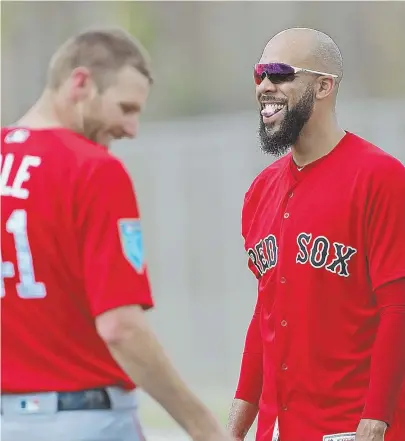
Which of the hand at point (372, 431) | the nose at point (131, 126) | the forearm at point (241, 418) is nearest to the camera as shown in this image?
the nose at point (131, 126)

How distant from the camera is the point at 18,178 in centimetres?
373

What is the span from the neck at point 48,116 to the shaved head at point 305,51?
1.14m

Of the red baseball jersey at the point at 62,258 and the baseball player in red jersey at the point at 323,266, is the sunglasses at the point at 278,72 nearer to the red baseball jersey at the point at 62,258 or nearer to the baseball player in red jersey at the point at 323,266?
the baseball player in red jersey at the point at 323,266

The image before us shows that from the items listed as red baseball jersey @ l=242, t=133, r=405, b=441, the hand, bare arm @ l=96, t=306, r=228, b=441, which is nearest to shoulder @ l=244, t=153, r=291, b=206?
red baseball jersey @ l=242, t=133, r=405, b=441

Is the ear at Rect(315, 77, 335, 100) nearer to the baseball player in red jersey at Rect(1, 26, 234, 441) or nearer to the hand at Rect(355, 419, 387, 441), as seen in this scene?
the baseball player in red jersey at Rect(1, 26, 234, 441)

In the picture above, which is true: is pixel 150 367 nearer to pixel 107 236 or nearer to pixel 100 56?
pixel 107 236

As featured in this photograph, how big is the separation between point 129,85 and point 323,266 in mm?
1043

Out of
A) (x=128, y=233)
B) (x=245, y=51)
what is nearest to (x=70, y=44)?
(x=128, y=233)

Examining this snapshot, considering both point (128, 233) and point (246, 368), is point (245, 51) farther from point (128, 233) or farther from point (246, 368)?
point (128, 233)

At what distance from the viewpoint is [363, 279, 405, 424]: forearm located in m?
4.29

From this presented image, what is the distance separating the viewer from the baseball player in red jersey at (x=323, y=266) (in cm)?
434

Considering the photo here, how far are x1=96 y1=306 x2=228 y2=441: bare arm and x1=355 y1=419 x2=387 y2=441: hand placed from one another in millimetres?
734

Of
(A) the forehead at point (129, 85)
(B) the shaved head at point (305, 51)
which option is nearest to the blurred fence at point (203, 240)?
(B) the shaved head at point (305, 51)

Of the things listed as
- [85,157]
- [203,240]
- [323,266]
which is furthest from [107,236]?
[203,240]
